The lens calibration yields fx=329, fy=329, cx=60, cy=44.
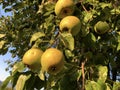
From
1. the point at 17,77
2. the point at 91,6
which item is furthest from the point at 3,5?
the point at 17,77

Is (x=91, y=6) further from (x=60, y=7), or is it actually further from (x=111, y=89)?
(x=111, y=89)

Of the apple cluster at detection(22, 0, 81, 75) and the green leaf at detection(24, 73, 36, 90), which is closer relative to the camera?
the apple cluster at detection(22, 0, 81, 75)

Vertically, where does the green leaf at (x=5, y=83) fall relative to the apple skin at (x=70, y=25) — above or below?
below

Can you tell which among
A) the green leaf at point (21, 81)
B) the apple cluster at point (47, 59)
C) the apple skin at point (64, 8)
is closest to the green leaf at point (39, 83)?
the green leaf at point (21, 81)

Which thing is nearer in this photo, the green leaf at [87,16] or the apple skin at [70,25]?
the apple skin at [70,25]

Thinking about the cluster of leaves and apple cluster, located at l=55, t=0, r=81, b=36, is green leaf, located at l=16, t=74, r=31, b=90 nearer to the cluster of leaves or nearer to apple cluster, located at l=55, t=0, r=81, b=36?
the cluster of leaves

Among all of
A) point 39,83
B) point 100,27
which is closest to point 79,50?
point 100,27

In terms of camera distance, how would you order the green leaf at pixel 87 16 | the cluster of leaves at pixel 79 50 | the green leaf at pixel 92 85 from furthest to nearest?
1. the green leaf at pixel 87 16
2. the cluster of leaves at pixel 79 50
3. the green leaf at pixel 92 85

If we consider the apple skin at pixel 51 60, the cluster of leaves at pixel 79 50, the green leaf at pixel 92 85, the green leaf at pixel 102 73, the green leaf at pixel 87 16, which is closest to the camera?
the apple skin at pixel 51 60

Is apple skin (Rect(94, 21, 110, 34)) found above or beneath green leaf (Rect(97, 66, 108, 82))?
above

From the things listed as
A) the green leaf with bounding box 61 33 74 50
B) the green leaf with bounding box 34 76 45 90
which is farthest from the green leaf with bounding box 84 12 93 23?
the green leaf with bounding box 34 76 45 90

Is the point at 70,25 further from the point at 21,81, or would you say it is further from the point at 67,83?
the point at 21,81

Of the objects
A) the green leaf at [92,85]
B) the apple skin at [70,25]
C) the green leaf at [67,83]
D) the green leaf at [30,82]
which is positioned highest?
the apple skin at [70,25]

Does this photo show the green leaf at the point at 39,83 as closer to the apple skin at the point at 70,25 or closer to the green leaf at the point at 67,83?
the green leaf at the point at 67,83
